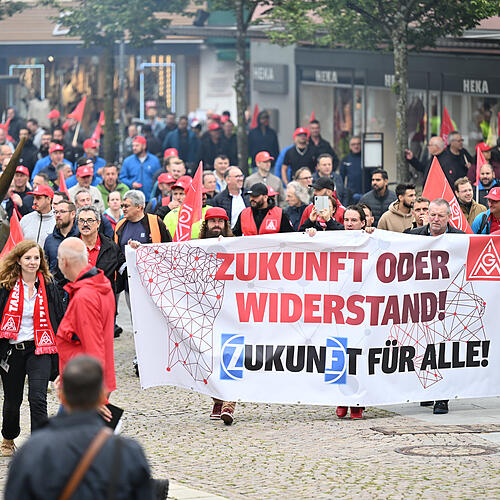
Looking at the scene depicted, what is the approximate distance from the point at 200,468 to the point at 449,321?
111 inches

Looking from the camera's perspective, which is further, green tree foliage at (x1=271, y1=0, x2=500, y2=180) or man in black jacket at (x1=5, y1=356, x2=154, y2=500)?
green tree foliage at (x1=271, y1=0, x2=500, y2=180)

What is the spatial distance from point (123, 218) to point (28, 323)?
4779mm

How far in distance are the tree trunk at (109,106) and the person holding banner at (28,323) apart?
20.2 m

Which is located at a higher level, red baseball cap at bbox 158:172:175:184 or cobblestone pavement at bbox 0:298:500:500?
red baseball cap at bbox 158:172:175:184

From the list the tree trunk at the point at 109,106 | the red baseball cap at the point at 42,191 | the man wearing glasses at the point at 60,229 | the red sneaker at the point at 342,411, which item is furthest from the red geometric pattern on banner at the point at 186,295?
the tree trunk at the point at 109,106

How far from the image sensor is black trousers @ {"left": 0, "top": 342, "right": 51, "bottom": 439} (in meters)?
9.63

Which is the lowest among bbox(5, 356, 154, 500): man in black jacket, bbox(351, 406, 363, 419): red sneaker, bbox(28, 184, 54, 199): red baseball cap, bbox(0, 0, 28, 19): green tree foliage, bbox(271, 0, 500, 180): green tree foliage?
bbox(351, 406, 363, 419): red sneaker

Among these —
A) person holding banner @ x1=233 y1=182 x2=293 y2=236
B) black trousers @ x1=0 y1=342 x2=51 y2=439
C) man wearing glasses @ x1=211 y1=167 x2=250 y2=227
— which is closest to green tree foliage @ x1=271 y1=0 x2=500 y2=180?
man wearing glasses @ x1=211 y1=167 x2=250 y2=227

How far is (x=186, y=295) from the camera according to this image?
11.2m

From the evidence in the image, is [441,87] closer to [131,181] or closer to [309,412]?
[131,181]

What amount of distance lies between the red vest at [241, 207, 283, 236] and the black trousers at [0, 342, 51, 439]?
396cm

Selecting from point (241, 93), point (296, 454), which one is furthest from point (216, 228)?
point (241, 93)

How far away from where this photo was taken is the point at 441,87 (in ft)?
86.9

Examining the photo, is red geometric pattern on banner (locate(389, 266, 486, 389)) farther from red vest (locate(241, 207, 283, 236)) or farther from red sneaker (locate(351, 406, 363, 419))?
red vest (locate(241, 207, 283, 236))
